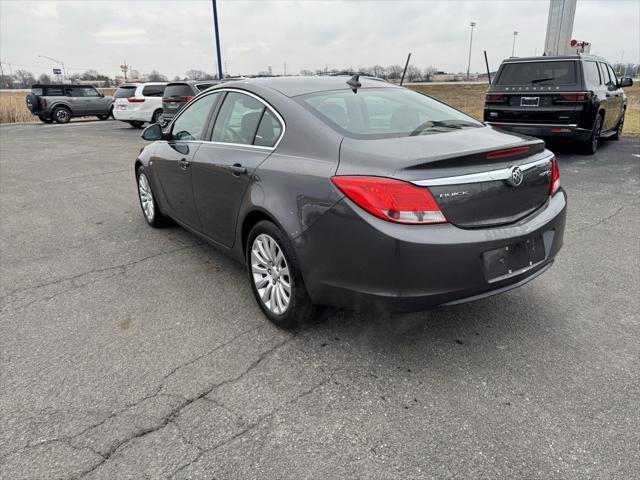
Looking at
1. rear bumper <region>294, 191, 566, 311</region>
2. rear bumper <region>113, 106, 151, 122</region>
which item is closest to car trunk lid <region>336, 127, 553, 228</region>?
rear bumper <region>294, 191, 566, 311</region>

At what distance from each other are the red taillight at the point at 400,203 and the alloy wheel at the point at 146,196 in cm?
346

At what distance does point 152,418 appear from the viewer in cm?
243

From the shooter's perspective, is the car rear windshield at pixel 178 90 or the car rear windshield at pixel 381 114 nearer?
the car rear windshield at pixel 381 114

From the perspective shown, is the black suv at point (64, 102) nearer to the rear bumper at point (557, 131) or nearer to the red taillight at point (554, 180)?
the rear bumper at point (557, 131)

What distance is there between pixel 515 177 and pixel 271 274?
1.58 m

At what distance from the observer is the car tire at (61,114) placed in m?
21.7

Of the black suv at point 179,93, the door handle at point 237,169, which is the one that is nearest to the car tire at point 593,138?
the door handle at point 237,169

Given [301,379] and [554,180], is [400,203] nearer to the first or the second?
[301,379]

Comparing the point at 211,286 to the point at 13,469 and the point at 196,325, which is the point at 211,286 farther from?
the point at 13,469

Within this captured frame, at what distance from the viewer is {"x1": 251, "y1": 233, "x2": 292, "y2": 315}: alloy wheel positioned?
10.0 ft

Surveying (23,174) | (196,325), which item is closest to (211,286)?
(196,325)

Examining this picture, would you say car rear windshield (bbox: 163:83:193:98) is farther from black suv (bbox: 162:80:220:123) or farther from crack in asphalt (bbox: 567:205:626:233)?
crack in asphalt (bbox: 567:205:626:233)

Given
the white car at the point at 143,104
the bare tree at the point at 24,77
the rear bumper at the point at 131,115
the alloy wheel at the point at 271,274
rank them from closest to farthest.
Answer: the alloy wheel at the point at 271,274
the white car at the point at 143,104
the rear bumper at the point at 131,115
the bare tree at the point at 24,77

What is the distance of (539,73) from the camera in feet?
28.7
